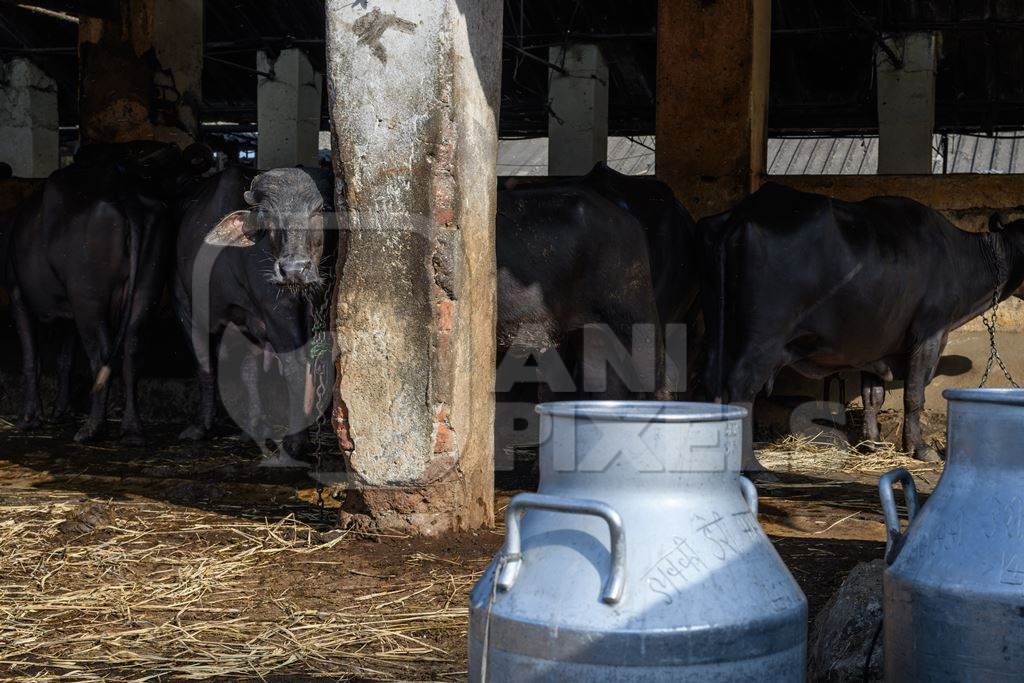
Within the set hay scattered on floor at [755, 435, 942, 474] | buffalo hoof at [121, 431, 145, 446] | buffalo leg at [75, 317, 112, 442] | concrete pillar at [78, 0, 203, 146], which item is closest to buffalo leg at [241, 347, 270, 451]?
buffalo hoof at [121, 431, 145, 446]

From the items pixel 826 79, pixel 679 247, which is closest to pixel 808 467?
pixel 679 247

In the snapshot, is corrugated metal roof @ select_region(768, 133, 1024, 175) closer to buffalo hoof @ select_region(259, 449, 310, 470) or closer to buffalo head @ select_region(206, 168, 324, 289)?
buffalo hoof @ select_region(259, 449, 310, 470)

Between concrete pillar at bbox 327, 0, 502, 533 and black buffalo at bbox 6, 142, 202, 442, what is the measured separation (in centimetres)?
348

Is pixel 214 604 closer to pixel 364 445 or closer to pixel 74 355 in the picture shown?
pixel 364 445

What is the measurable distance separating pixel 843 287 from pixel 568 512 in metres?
5.15

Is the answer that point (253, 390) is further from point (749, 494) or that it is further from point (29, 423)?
point (749, 494)

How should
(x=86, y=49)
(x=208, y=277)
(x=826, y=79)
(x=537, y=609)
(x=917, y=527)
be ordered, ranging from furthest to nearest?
(x=826, y=79), (x=86, y=49), (x=208, y=277), (x=917, y=527), (x=537, y=609)

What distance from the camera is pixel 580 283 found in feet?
20.6

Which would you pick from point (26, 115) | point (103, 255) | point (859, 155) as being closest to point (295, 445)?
point (103, 255)

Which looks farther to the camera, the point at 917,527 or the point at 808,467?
the point at 808,467

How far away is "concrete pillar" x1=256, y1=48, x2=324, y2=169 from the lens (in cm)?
1536

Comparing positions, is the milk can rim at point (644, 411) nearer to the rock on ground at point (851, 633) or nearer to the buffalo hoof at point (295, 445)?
the rock on ground at point (851, 633)

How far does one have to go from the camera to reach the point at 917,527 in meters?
2.17

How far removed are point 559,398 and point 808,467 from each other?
1579 mm
